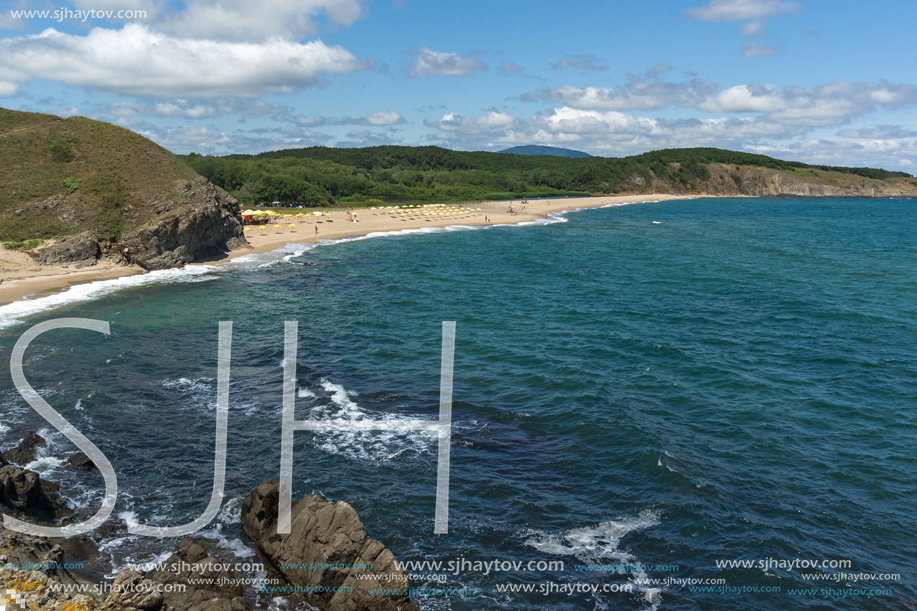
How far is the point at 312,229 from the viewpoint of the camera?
84312mm

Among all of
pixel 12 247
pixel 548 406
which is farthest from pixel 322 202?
pixel 548 406

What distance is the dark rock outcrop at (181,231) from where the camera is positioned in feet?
167

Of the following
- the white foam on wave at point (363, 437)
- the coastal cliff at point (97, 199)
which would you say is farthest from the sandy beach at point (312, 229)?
the white foam on wave at point (363, 437)

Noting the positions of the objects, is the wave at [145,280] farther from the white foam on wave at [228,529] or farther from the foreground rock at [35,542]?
the white foam on wave at [228,529]

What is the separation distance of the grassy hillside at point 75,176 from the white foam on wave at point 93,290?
615cm

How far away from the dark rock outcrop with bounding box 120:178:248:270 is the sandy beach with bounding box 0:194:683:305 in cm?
155

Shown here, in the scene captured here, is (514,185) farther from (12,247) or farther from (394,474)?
(394,474)

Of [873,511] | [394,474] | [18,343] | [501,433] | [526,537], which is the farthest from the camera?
[18,343]

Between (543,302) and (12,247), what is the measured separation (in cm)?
4146

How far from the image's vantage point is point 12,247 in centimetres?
4506

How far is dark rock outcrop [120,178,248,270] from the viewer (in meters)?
50.8

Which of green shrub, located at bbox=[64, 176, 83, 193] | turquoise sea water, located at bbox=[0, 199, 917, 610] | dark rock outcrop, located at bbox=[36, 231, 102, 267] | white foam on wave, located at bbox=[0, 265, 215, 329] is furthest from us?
green shrub, located at bbox=[64, 176, 83, 193]

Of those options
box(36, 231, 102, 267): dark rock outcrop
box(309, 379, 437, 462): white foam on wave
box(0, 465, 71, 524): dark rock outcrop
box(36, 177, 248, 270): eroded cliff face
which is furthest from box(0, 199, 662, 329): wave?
box(309, 379, 437, 462): white foam on wave

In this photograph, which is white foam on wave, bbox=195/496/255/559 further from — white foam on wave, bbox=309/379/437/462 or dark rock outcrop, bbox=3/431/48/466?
dark rock outcrop, bbox=3/431/48/466
